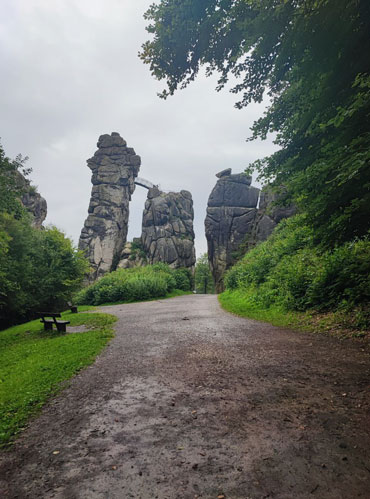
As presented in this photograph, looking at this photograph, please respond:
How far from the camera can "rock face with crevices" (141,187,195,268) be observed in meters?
50.3

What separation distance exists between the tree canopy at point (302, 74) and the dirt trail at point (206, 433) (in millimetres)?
3088

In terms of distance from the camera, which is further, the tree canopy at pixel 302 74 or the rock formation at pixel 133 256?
the rock formation at pixel 133 256

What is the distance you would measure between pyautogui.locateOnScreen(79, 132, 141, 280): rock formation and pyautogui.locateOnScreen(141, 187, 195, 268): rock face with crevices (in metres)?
5.34

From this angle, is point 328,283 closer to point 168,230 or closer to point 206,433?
point 206,433

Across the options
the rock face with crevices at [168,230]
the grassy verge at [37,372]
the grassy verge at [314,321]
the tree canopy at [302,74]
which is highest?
the rock face with crevices at [168,230]

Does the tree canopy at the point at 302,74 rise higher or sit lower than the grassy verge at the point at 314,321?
higher

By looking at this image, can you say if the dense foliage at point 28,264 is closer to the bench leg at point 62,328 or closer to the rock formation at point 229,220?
the bench leg at point 62,328

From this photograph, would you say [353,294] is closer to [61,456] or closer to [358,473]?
[358,473]

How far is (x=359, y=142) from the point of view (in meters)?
4.36

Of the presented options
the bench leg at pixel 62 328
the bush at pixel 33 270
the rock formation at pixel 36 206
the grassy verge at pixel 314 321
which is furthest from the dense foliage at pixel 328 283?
the rock formation at pixel 36 206

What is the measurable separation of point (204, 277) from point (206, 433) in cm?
6404

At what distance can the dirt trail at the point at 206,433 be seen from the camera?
87.0 inches

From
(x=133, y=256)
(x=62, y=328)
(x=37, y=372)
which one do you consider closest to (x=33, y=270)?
(x=62, y=328)

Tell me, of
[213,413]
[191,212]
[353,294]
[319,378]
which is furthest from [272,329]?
[191,212]
